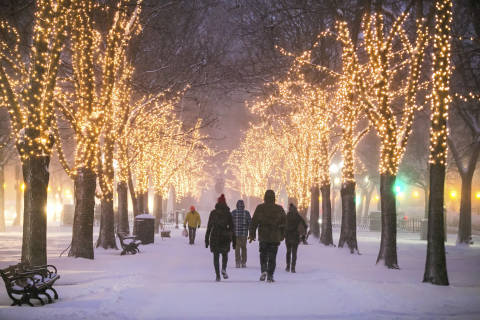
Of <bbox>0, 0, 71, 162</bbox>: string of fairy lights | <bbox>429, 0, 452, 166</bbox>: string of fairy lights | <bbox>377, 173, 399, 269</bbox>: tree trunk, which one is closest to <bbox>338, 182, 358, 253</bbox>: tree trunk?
<bbox>377, 173, 399, 269</bbox>: tree trunk

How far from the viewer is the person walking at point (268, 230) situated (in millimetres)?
11008

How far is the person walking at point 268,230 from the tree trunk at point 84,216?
649cm

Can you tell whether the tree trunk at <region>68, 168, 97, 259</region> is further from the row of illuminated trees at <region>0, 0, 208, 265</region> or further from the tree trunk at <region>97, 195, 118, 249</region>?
the tree trunk at <region>97, 195, 118, 249</region>

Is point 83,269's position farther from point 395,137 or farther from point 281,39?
point 281,39

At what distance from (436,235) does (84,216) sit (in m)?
10.6

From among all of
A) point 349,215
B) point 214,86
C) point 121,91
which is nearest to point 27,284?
point 121,91


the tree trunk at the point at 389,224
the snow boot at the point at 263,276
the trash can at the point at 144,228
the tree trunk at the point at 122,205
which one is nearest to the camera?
the snow boot at the point at 263,276

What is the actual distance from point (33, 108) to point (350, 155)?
1228cm

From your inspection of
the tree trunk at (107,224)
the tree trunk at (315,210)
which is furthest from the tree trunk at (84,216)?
the tree trunk at (315,210)

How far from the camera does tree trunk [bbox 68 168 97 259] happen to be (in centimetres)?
1516

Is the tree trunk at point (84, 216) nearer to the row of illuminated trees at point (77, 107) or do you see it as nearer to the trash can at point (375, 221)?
the row of illuminated trees at point (77, 107)

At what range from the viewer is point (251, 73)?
69.2ft

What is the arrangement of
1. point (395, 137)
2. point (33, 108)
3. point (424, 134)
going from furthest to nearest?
point (424, 134) < point (395, 137) < point (33, 108)

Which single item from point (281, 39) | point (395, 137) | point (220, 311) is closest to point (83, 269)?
point (220, 311)
